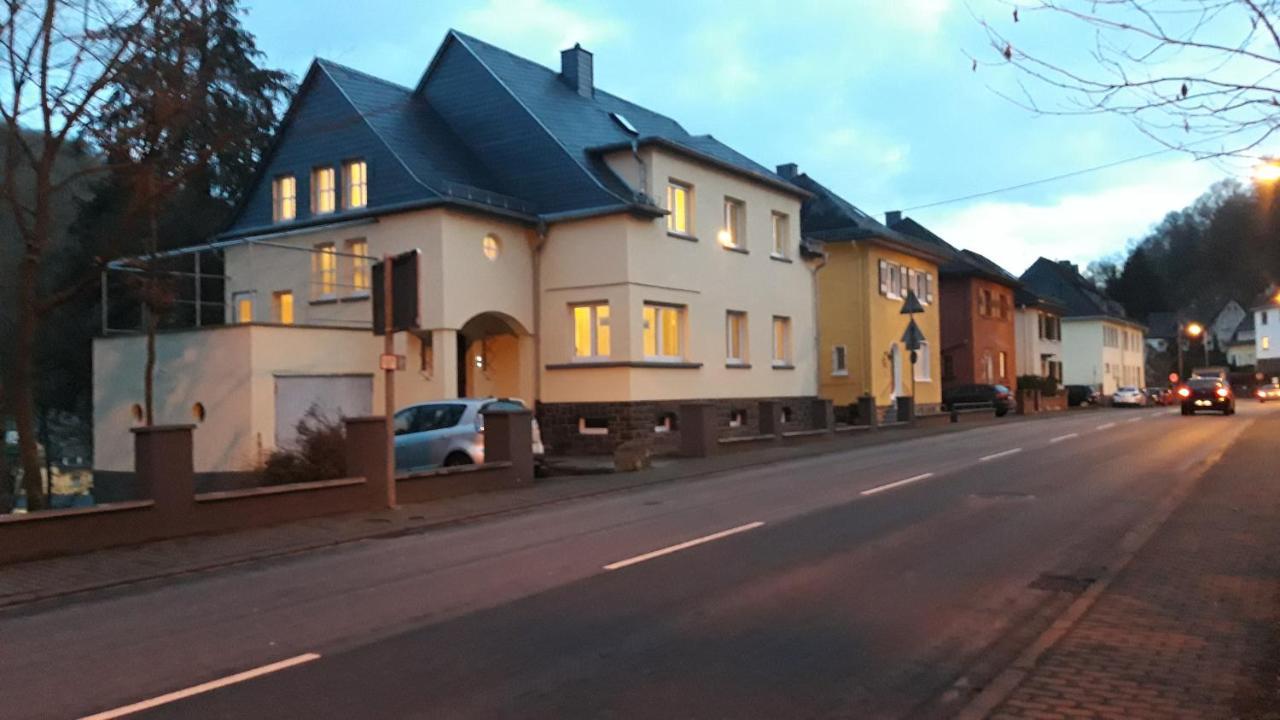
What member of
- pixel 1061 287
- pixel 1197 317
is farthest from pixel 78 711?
pixel 1197 317

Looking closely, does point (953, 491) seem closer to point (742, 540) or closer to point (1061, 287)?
point (742, 540)

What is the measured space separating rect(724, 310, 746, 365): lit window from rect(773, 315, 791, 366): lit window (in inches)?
89.5

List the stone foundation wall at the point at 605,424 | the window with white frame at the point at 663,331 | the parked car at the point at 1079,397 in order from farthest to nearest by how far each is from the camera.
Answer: the parked car at the point at 1079,397, the window with white frame at the point at 663,331, the stone foundation wall at the point at 605,424

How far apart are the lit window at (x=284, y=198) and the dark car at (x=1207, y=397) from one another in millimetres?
34077

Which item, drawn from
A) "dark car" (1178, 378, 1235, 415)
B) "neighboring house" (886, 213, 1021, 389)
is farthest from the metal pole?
"neighboring house" (886, 213, 1021, 389)

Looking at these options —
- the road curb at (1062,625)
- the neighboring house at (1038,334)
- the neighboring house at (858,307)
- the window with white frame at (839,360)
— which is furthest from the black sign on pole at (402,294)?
the neighboring house at (1038,334)

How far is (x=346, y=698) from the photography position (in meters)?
5.73

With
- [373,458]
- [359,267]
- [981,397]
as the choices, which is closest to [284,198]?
[359,267]

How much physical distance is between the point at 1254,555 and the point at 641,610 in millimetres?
6128

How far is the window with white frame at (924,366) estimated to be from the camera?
40938 mm

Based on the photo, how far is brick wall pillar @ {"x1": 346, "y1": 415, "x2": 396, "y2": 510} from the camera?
14.8 meters

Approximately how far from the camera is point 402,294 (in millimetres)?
14906

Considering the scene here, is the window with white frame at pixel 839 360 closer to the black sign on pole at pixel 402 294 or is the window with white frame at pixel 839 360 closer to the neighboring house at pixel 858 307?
the neighboring house at pixel 858 307

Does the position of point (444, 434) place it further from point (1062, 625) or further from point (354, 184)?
point (1062, 625)
